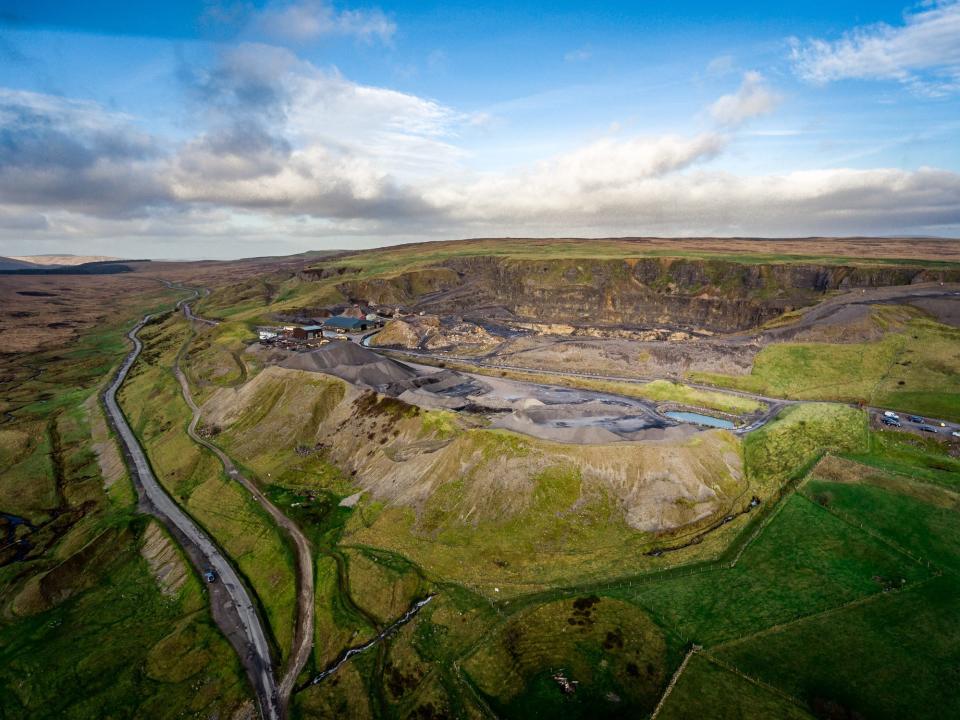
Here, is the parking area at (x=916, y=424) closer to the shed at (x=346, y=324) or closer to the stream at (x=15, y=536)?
the stream at (x=15, y=536)

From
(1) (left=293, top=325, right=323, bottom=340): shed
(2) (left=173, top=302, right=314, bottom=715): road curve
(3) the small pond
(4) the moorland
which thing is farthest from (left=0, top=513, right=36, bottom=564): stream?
(3) the small pond

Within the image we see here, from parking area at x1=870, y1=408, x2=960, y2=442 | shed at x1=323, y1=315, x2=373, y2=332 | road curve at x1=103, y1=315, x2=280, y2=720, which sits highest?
shed at x1=323, y1=315, x2=373, y2=332

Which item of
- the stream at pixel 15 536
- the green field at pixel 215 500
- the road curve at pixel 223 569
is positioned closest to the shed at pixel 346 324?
the green field at pixel 215 500

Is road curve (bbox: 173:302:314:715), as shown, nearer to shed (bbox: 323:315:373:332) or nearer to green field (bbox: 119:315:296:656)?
green field (bbox: 119:315:296:656)

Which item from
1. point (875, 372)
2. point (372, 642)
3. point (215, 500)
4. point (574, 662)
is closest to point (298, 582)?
point (372, 642)

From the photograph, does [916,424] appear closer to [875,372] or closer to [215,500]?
[875,372]

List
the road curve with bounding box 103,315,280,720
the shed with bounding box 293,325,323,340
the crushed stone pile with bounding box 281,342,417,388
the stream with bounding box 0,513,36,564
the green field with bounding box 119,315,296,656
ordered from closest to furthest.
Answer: the road curve with bounding box 103,315,280,720 < the green field with bounding box 119,315,296,656 < the stream with bounding box 0,513,36,564 < the crushed stone pile with bounding box 281,342,417,388 < the shed with bounding box 293,325,323,340

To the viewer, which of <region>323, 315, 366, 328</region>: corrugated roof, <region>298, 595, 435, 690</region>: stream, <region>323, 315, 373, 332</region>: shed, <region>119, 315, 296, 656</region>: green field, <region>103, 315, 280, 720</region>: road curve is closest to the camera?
<region>298, 595, 435, 690</region>: stream
